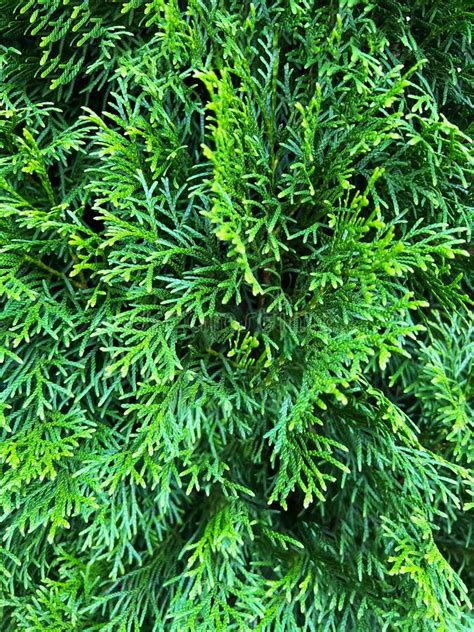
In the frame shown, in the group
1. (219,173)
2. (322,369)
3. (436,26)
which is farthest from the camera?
(436,26)

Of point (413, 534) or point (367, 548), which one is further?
point (367, 548)

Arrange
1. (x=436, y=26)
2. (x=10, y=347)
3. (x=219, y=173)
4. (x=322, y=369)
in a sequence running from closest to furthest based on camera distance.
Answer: (x=219, y=173)
(x=322, y=369)
(x=436, y=26)
(x=10, y=347)

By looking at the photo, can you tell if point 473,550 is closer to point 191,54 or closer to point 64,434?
point 64,434

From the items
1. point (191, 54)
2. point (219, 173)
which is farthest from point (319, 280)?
point (191, 54)

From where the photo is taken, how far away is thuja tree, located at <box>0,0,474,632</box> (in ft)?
4.65

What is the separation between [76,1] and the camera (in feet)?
5.13

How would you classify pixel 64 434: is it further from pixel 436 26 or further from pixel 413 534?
pixel 436 26

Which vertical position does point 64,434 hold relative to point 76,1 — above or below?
below

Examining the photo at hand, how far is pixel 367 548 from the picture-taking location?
66.9 inches

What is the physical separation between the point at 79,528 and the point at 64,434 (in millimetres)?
320

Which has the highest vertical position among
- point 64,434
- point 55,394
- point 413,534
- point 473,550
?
point 55,394

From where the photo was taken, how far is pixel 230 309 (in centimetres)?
172

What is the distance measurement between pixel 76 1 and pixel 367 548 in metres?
1.82

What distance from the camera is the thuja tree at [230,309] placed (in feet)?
4.65
